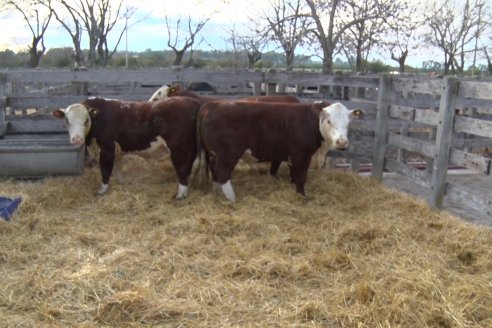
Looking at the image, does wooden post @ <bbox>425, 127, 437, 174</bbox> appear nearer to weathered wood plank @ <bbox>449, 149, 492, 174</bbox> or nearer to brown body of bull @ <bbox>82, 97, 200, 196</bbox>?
weathered wood plank @ <bbox>449, 149, 492, 174</bbox>

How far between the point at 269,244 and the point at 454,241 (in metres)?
1.57

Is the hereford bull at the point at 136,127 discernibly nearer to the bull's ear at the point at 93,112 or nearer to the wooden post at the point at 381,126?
the bull's ear at the point at 93,112

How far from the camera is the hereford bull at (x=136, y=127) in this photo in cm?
605

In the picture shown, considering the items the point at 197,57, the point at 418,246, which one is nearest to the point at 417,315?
the point at 418,246

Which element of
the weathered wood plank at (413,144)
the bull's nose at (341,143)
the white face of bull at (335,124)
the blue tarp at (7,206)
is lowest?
the blue tarp at (7,206)

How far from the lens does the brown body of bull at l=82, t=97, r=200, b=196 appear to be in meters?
6.05

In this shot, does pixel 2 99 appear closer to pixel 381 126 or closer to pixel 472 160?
pixel 381 126

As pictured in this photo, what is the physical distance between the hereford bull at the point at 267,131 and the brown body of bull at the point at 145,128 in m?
0.17

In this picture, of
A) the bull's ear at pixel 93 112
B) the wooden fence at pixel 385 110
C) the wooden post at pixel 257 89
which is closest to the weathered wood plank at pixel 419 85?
the wooden fence at pixel 385 110

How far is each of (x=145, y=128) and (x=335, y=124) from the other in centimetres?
215

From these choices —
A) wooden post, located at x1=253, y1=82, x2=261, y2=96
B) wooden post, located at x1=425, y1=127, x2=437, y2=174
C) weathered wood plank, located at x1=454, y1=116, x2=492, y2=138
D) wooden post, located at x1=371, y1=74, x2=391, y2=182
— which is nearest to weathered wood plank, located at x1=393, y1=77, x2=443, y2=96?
wooden post, located at x1=371, y1=74, x2=391, y2=182

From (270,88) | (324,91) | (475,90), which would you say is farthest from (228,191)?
(324,91)

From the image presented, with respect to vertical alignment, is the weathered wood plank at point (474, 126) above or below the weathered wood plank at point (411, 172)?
above

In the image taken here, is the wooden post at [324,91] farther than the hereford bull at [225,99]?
Yes
